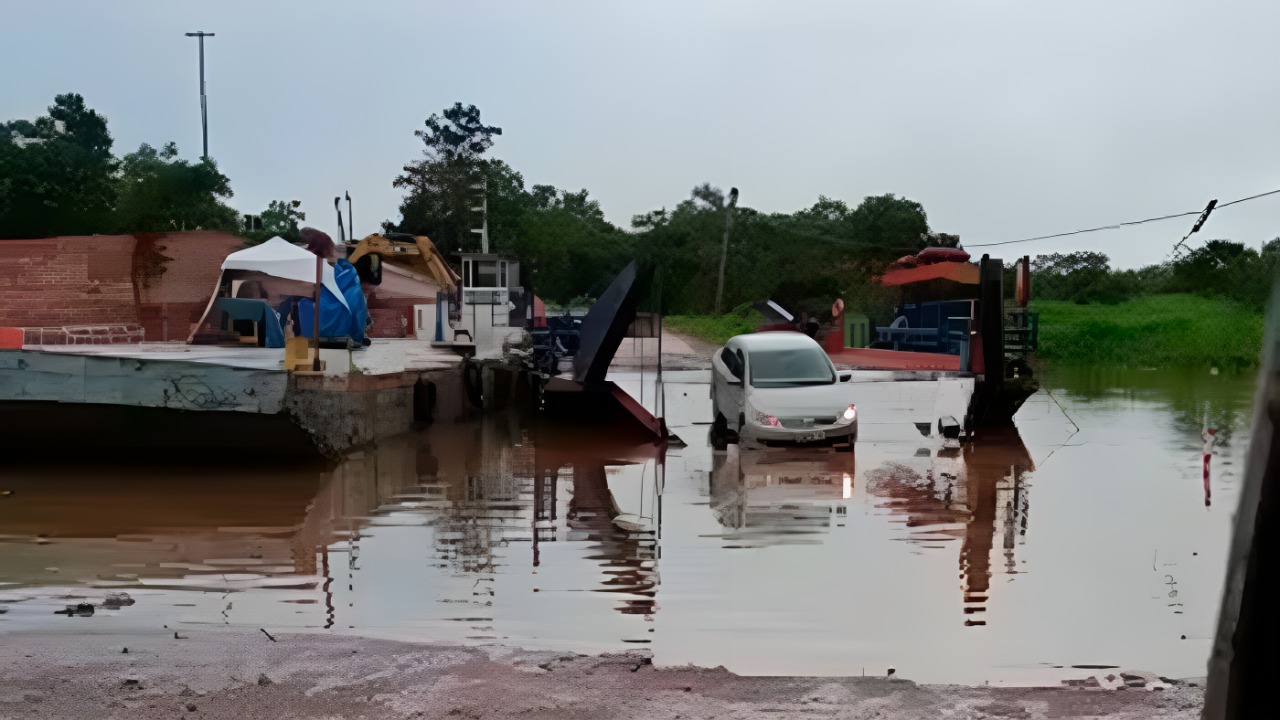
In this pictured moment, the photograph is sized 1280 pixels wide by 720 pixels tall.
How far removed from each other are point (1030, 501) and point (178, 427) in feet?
36.3

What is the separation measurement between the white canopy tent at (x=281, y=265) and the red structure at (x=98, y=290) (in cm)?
85

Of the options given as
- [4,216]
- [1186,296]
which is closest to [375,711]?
[4,216]

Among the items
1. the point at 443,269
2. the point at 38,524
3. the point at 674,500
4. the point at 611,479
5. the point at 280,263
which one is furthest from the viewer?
the point at 443,269

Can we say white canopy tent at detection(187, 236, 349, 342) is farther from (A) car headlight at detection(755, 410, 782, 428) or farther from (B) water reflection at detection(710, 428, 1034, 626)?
(A) car headlight at detection(755, 410, 782, 428)

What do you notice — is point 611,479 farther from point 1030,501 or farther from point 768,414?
point 1030,501

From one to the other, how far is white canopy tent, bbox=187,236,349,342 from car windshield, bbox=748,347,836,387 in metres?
9.88

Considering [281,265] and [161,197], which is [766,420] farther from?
[161,197]

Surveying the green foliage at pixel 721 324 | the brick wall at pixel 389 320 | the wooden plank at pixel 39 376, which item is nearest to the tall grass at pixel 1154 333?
the green foliage at pixel 721 324

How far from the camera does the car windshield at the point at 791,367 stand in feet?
→ 59.7

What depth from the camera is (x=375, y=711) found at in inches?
223

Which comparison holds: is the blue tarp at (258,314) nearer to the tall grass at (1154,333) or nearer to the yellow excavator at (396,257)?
the yellow excavator at (396,257)

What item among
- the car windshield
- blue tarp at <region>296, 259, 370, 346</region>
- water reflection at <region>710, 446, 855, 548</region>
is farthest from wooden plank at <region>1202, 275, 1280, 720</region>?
blue tarp at <region>296, 259, 370, 346</region>

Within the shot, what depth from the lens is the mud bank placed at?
5676 millimetres

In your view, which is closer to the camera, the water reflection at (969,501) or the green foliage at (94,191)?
the water reflection at (969,501)
